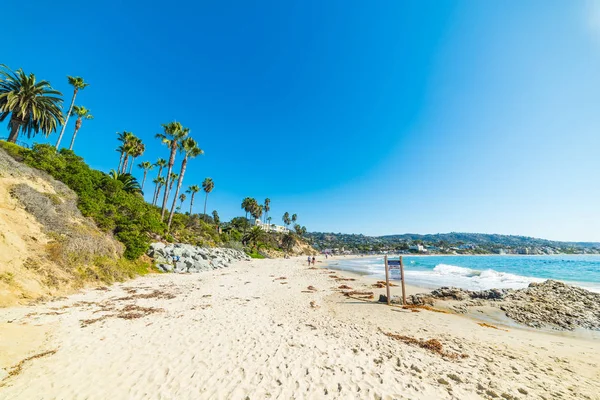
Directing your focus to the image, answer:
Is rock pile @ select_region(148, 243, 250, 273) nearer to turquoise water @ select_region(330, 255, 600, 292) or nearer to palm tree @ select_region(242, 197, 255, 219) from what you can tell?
turquoise water @ select_region(330, 255, 600, 292)

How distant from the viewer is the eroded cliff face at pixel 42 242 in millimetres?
9367

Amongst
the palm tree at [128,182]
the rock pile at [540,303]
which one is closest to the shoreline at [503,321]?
the rock pile at [540,303]

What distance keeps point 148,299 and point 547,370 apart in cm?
1439

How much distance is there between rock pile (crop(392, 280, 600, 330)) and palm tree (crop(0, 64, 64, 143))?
38.3 metres

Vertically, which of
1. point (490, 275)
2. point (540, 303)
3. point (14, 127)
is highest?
point (14, 127)

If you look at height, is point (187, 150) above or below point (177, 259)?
above

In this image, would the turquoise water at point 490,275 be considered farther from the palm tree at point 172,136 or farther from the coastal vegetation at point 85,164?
the palm tree at point 172,136

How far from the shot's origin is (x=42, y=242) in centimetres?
1146

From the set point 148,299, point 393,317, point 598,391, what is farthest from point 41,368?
point 598,391

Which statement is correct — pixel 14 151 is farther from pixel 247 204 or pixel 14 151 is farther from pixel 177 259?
pixel 247 204

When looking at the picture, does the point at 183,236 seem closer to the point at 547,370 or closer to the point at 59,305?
the point at 59,305

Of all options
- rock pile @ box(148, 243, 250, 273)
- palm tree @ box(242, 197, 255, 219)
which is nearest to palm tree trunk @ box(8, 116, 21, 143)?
rock pile @ box(148, 243, 250, 273)

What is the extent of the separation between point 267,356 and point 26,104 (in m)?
35.6

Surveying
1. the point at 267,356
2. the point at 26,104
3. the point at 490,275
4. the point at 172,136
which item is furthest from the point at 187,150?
the point at 490,275
